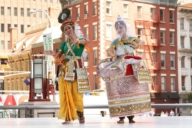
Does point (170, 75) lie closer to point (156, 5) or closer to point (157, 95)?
point (157, 95)

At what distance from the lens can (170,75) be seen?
60719 mm

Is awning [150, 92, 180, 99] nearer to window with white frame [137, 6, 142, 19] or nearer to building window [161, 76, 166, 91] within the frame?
building window [161, 76, 166, 91]

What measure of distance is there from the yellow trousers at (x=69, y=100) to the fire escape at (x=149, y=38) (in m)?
47.4

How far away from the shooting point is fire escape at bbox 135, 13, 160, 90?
58.1 meters

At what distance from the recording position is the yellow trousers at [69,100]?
10711mm

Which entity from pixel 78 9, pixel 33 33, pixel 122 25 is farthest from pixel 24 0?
pixel 122 25

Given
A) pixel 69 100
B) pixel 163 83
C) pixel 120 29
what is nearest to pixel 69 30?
pixel 120 29

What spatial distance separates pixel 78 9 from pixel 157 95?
12722 mm

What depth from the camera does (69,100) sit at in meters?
10.7

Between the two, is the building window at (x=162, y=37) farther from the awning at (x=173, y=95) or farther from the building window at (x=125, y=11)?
Result: the awning at (x=173, y=95)

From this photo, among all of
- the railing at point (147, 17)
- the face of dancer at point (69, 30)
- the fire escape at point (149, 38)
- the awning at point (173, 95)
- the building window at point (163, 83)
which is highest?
the railing at point (147, 17)

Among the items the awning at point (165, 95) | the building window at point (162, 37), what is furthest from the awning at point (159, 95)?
the building window at point (162, 37)

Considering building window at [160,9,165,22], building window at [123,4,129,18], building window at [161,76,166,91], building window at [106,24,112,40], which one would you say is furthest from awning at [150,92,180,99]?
building window at [123,4,129,18]

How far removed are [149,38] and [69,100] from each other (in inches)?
1922
